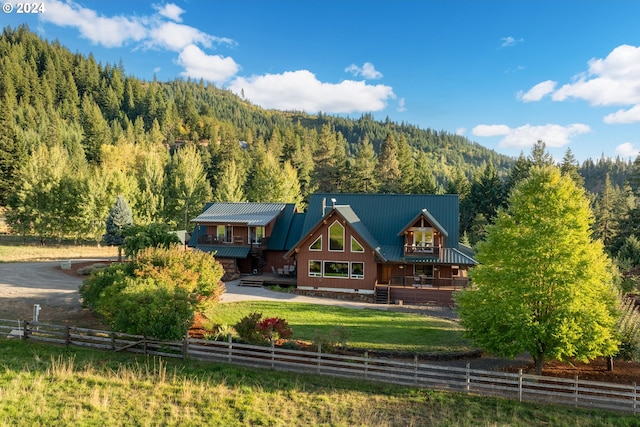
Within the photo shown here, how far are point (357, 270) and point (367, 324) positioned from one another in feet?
26.9

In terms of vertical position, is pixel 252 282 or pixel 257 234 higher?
pixel 257 234

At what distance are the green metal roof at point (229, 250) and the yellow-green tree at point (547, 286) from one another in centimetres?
2162

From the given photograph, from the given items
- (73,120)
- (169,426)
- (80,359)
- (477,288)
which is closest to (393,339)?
(477,288)

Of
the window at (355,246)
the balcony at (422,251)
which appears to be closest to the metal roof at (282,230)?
the window at (355,246)

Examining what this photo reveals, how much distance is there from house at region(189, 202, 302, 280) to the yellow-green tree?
21.3 metres

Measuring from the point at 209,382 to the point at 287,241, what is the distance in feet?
69.8

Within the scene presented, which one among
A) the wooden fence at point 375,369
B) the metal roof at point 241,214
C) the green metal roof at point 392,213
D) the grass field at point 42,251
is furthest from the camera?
the grass field at point 42,251

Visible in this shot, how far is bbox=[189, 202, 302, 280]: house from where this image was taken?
32750mm

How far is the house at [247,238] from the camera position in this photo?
107 ft

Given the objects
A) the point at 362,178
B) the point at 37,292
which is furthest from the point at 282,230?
the point at 362,178

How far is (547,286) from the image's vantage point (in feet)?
44.2

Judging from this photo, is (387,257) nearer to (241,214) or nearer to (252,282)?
(252,282)

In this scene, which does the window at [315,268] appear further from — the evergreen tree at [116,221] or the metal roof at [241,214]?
the evergreen tree at [116,221]

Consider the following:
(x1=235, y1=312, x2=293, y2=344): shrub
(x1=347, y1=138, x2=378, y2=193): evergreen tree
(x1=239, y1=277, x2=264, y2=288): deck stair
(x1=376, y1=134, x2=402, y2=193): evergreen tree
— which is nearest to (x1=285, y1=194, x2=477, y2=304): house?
(x1=239, y1=277, x2=264, y2=288): deck stair
